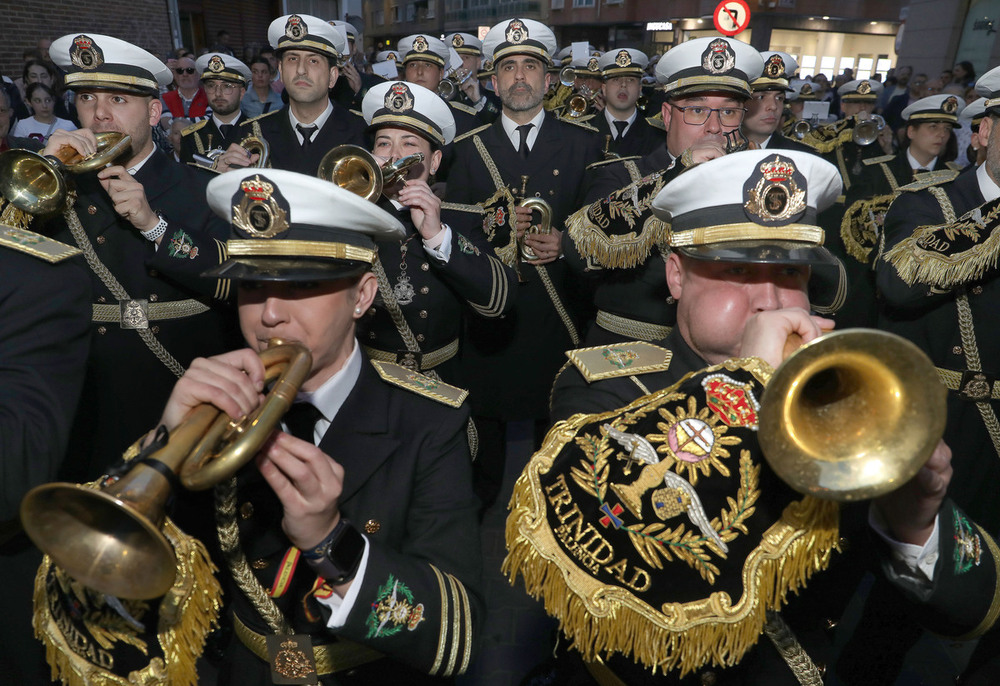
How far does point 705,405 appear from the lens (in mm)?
1645

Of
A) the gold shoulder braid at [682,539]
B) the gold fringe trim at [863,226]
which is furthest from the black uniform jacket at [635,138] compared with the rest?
the gold shoulder braid at [682,539]

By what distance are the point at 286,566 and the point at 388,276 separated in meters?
2.19

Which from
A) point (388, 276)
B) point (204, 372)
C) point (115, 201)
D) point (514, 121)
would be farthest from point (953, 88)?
point (204, 372)

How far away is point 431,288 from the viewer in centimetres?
405

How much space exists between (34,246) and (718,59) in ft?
12.6

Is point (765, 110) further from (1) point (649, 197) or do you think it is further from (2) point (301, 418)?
(2) point (301, 418)

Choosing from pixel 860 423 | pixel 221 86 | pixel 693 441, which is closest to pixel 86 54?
pixel 693 441

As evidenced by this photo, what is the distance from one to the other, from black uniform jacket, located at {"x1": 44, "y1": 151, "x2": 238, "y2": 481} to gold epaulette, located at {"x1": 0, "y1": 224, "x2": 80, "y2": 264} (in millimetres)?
1276

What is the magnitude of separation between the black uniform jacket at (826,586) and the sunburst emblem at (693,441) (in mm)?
127

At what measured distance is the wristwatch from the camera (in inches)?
69.6

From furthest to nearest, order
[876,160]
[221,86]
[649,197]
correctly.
Answer: 1. [221,86]
2. [876,160]
3. [649,197]

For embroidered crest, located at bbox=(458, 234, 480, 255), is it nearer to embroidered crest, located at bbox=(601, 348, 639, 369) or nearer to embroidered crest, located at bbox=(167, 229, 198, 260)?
embroidered crest, located at bbox=(167, 229, 198, 260)

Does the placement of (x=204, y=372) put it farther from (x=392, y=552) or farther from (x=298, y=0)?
(x=298, y=0)

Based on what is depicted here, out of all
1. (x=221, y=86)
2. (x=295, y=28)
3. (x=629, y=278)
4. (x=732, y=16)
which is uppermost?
(x=732, y=16)
